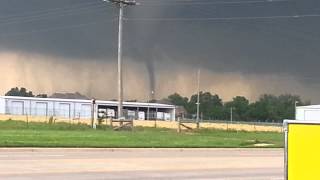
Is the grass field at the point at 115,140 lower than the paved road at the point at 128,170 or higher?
lower

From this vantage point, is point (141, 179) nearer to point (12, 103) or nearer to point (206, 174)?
point (206, 174)

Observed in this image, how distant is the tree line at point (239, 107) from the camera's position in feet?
479

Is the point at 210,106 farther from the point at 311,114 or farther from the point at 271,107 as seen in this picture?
the point at 311,114

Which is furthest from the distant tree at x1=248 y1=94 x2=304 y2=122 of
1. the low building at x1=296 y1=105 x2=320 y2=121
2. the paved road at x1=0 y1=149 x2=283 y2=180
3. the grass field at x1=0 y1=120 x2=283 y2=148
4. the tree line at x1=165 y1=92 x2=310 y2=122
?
the low building at x1=296 y1=105 x2=320 y2=121

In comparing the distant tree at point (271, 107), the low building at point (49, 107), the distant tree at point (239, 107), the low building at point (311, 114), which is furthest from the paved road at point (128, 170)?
the distant tree at point (239, 107)

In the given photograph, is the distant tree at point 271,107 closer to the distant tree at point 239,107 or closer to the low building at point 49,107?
the distant tree at point 239,107

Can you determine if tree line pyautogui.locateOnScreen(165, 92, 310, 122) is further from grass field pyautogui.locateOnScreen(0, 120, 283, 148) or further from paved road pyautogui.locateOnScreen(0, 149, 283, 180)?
paved road pyautogui.locateOnScreen(0, 149, 283, 180)

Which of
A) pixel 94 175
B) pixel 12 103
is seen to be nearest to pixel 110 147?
pixel 94 175

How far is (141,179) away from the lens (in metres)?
13.9

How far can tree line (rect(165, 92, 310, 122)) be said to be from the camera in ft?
479

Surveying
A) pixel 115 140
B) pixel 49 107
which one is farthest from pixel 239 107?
pixel 115 140

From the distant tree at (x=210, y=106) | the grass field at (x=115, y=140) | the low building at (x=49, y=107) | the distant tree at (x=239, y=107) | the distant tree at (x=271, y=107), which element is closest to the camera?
the grass field at (x=115, y=140)

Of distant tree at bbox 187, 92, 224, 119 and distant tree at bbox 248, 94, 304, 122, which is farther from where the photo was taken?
distant tree at bbox 187, 92, 224, 119

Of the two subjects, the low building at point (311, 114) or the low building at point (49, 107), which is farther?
the low building at point (49, 107)
